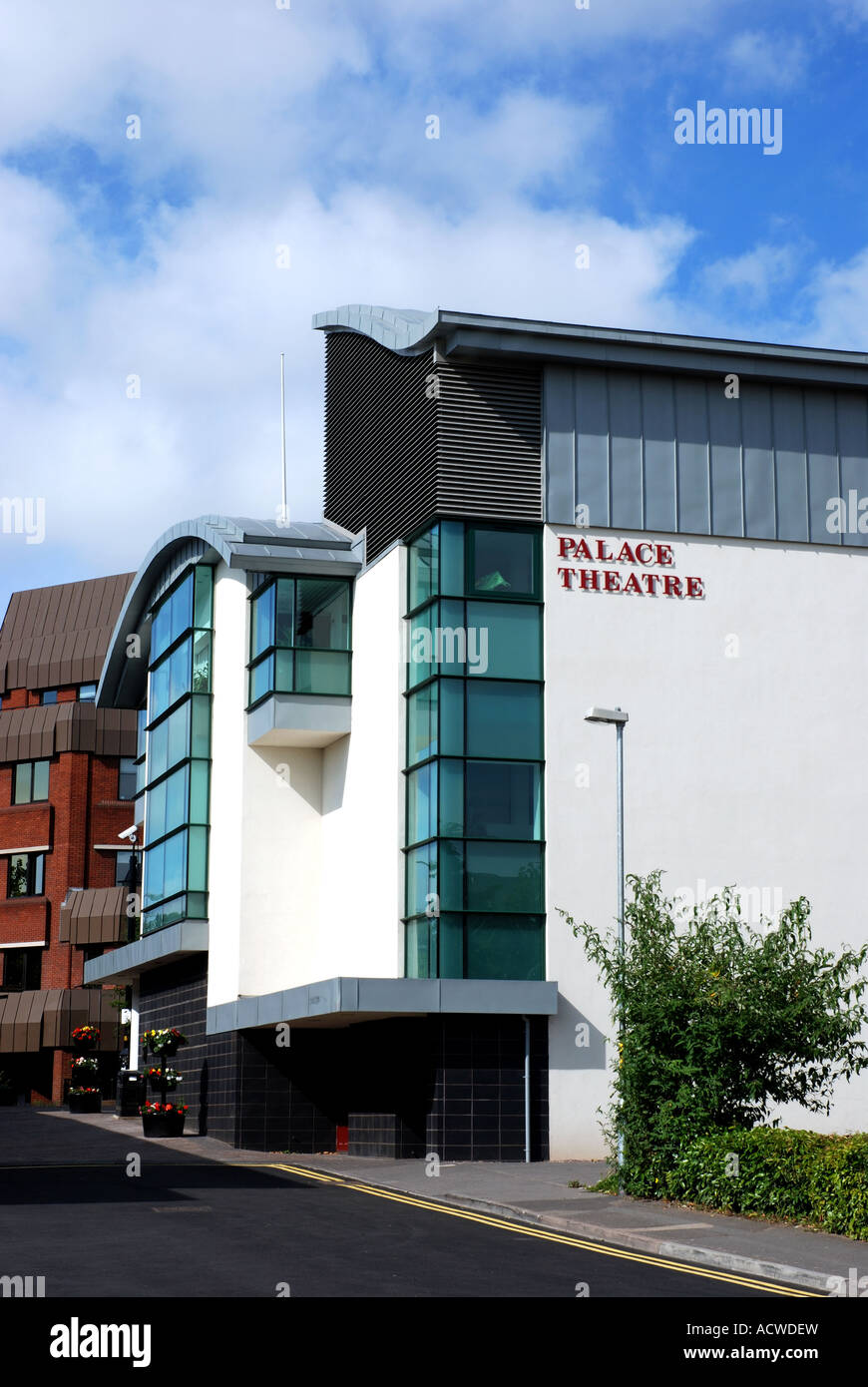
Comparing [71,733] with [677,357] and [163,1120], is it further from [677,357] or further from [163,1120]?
[677,357]

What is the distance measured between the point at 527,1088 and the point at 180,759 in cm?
1346

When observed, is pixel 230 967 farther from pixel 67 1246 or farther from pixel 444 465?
pixel 67 1246

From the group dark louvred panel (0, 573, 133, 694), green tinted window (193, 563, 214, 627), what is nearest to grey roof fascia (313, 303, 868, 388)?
green tinted window (193, 563, 214, 627)

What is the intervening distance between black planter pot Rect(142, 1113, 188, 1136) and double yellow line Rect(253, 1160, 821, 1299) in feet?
25.6

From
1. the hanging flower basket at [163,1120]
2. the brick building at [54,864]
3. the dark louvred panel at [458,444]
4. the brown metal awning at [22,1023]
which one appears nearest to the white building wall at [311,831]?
the dark louvred panel at [458,444]

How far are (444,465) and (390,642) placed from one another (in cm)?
352

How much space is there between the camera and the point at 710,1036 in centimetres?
2059

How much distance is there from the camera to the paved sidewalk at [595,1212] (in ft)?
50.0

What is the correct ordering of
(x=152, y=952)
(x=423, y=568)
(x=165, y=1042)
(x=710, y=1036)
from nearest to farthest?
(x=710, y=1036) → (x=423, y=568) → (x=165, y=1042) → (x=152, y=952)

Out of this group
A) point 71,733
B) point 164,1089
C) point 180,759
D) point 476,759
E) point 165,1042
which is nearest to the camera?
point 476,759

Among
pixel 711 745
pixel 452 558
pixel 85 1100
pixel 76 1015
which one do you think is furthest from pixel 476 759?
pixel 76 1015

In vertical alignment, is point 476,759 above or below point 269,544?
below

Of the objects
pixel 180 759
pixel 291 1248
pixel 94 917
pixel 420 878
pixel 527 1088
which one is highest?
pixel 180 759

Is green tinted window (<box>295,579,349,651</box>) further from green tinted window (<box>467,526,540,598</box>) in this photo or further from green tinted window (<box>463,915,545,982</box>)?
green tinted window (<box>463,915,545,982</box>)
